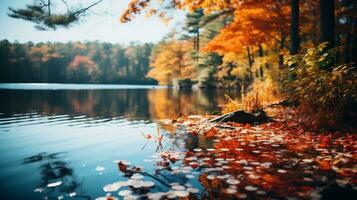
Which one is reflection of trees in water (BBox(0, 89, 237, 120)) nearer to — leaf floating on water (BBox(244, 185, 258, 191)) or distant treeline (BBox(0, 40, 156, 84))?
leaf floating on water (BBox(244, 185, 258, 191))

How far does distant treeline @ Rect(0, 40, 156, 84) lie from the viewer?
3157 inches

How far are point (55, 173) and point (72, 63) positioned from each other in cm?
9542

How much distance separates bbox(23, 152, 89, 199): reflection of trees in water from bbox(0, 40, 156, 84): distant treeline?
83.1 metres

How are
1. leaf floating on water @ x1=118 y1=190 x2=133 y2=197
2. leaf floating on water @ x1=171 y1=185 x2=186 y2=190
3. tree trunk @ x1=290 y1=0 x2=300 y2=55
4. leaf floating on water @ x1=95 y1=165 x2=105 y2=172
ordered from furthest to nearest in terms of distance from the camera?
tree trunk @ x1=290 y1=0 x2=300 y2=55 → leaf floating on water @ x1=95 y1=165 x2=105 y2=172 → leaf floating on water @ x1=171 y1=185 x2=186 y2=190 → leaf floating on water @ x1=118 y1=190 x2=133 y2=197

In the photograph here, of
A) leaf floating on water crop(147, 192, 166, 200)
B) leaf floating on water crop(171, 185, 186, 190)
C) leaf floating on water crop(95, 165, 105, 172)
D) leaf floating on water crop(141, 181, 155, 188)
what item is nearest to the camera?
leaf floating on water crop(147, 192, 166, 200)

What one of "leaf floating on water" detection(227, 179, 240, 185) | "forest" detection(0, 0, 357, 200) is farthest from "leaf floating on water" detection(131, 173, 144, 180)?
"leaf floating on water" detection(227, 179, 240, 185)

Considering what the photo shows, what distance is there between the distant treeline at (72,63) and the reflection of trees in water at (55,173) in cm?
8314

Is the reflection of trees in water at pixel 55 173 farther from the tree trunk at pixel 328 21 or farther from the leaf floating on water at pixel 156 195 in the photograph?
the tree trunk at pixel 328 21

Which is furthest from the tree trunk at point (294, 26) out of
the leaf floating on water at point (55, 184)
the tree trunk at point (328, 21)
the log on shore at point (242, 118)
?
the leaf floating on water at point (55, 184)

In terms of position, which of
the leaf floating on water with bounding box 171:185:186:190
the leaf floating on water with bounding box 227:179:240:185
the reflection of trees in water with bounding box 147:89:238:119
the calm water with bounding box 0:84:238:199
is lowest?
the calm water with bounding box 0:84:238:199

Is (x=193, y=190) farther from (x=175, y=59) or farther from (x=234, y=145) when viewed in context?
(x=175, y=59)

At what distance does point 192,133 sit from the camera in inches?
303

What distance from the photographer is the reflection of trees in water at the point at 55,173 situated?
3864 mm

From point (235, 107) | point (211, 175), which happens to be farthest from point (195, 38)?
point (211, 175)
